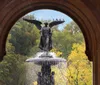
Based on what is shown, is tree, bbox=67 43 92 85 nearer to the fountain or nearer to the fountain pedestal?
the fountain

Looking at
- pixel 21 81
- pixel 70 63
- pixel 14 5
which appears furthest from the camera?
pixel 70 63

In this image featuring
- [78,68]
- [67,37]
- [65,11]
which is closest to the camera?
[65,11]

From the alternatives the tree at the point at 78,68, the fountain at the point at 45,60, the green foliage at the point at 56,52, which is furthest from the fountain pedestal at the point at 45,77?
the tree at the point at 78,68

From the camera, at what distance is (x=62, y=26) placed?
1085 centimetres

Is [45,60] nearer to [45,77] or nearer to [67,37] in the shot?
[45,77]

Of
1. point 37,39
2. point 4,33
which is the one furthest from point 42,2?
point 37,39

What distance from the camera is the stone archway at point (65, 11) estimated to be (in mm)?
4633

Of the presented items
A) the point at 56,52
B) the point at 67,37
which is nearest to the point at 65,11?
the point at 56,52

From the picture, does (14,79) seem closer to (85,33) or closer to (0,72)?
(0,72)

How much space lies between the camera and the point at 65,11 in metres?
5.05

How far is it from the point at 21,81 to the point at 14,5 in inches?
190

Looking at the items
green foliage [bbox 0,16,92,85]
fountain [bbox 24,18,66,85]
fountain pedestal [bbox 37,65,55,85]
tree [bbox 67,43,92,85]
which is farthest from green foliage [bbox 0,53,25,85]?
fountain pedestal [bbox 37,65,55,85]

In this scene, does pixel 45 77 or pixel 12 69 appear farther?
pixel 12 69

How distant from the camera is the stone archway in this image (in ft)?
15.2
